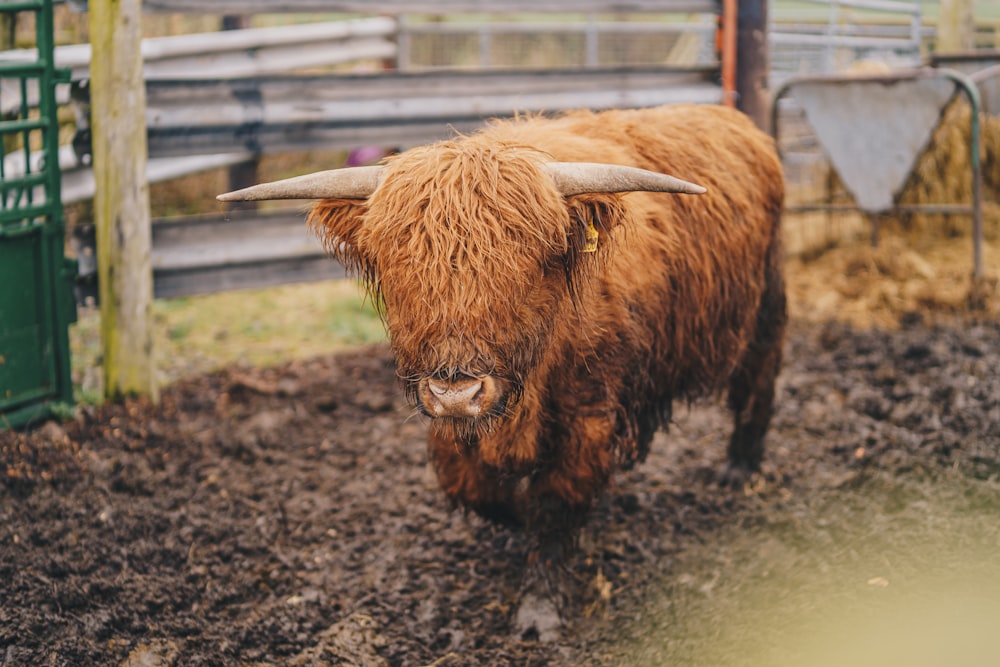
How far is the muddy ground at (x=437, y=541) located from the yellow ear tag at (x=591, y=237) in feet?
4.49

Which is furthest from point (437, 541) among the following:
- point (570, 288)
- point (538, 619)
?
point (570, 288)

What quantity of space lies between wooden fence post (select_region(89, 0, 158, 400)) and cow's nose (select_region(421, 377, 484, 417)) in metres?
2.84

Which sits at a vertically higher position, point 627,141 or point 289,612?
point 627,141

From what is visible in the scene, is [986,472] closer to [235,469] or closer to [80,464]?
[235,469]

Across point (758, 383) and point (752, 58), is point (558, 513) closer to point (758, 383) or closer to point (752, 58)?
point (758, 383)

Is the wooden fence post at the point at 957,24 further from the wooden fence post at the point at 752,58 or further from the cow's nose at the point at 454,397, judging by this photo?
the cow's nose at the point at 454,397

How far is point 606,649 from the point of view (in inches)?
→ 129

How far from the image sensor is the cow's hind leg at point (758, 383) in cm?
437

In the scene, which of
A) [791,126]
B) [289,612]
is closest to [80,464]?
[289,612]

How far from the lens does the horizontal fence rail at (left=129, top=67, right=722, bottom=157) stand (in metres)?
5.28

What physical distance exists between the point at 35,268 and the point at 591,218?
10.3 feet

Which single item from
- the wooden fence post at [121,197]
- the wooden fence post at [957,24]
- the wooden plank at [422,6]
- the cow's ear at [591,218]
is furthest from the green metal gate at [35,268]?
the wooden fence post at [957,24]

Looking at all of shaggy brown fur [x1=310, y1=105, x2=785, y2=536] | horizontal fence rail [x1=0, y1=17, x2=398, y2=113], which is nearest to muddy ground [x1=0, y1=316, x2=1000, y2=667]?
shaggy brown fur [x1=310, y1=105, x2=785, y2=536]

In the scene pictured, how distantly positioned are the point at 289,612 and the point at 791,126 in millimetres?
11132
